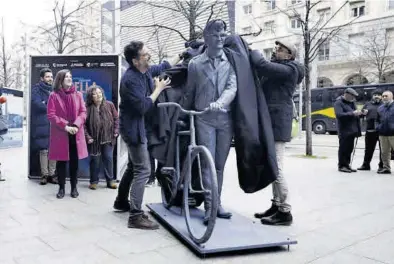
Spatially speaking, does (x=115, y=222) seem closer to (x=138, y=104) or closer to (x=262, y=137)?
(x=138, y=104)

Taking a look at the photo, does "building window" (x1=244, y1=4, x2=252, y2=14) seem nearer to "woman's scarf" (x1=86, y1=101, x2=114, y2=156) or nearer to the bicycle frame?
"woman's scarf" (x1=86, y1=101, x2=114, y2=156)

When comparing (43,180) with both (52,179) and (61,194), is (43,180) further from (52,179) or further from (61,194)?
(61,194)

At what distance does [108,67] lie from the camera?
24.4 feet

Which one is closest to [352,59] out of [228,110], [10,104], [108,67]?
[10,104]

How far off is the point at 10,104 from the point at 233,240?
14.0m

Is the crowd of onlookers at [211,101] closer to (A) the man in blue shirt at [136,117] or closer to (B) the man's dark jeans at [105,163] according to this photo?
(A) the man in blue shirt at [136,117]

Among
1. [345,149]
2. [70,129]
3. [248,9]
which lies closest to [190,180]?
[70,129]

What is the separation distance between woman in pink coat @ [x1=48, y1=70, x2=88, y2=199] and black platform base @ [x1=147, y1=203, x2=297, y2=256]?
2.14 meters

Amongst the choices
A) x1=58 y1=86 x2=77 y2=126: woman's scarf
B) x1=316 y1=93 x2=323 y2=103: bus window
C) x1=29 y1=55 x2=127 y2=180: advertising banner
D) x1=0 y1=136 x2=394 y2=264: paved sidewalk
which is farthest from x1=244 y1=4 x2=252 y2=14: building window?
x1=58 y1=86 x2=77 y2=126: woman's scarf

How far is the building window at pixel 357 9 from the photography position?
4088 cm

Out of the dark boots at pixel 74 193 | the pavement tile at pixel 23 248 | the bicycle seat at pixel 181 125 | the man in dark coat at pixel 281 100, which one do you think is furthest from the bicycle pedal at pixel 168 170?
the dark boots at pixel 74 193

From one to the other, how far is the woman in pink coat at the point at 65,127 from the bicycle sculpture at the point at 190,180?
5.80ft

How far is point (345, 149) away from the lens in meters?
9.25

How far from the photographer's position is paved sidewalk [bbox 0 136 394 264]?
3.61 m
